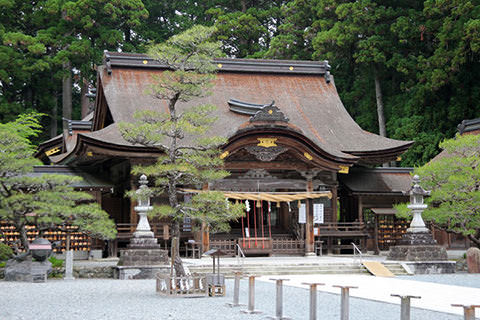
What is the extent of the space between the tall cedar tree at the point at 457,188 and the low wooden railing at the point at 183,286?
768cm

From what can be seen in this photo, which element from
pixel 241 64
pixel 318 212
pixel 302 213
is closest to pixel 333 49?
pixel 241 64

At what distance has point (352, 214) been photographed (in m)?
23.0

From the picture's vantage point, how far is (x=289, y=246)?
2102cm

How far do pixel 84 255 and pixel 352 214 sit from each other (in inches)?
346

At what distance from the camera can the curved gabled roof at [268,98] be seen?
2169 centimetres

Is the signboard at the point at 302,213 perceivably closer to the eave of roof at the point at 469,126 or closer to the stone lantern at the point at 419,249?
the stone lantern at the point at 419,249

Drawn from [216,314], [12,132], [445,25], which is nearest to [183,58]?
[12,132]

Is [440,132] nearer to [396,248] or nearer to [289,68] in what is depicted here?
[289,68]

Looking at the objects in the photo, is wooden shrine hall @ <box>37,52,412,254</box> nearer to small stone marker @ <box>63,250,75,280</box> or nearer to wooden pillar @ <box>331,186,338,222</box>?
wooden pillar @ <box>331,186,338,222</box>

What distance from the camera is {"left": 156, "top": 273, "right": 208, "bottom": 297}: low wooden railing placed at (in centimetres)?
1242

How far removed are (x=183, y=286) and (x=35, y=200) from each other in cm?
458

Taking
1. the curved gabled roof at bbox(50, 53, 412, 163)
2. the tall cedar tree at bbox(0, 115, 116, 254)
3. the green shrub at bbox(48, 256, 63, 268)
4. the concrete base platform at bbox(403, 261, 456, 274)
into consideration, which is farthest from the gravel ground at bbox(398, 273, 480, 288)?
the green shrub at bbox(48, 256, 63, 268)

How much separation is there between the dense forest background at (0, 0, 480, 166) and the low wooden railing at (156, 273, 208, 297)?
15612 millimetres

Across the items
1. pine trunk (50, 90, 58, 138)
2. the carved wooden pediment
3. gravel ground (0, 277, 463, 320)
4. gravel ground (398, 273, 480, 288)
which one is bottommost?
gravel ground (0, 277, 463, 320)
